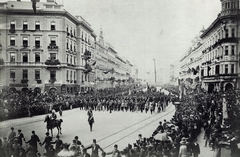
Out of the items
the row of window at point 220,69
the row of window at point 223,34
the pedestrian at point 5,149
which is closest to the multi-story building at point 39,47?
the row of window at point 220,69

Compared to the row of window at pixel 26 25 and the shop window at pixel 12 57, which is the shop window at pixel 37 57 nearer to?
the shop window at pixel 12 57

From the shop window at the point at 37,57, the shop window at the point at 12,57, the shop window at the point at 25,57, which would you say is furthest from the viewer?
the shop window at the point at 37,57

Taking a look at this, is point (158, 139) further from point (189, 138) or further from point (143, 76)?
point (143, 76)

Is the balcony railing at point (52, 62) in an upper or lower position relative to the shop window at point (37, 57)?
lower

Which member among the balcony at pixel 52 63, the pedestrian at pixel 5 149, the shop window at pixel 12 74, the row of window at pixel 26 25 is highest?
the row of window at pixel 26 25

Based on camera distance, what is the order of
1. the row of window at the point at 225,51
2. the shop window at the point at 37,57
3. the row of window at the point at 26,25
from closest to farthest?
the row of window at the point at 225,51 < the row of window at the point at 26,25 < the shop window at the point at 37,57

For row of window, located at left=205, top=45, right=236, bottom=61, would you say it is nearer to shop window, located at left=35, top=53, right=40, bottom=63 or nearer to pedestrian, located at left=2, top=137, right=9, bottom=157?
pedestrian, located at left=2, top=137, right=9, bottom=157

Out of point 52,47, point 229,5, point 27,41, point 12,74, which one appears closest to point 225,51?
point 229,5
